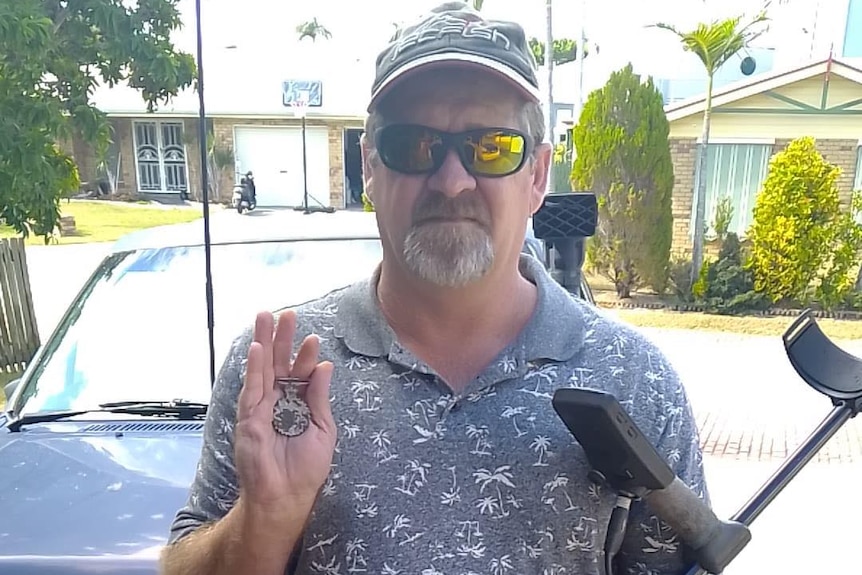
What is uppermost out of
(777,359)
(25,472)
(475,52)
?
(475,52)

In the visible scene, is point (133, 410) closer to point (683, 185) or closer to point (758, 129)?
point (683, 185)

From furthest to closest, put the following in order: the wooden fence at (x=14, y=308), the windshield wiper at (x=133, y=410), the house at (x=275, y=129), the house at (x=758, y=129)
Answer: the house at (x=275, y=129), the house at (x=758, y=129), the wooden fence at (x=14, y=308), the windshield wiper at (x=133, y=410)

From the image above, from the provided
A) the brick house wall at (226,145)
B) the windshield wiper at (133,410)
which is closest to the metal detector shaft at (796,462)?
the windshield wiper at (133,410)

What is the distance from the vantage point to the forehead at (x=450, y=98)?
57.8 inches

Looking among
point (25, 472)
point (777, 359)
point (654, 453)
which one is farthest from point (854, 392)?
point (777, 359)

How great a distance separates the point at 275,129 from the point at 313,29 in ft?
62.9

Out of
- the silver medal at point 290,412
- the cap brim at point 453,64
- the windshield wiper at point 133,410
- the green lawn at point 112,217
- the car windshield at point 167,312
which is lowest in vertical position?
the green lawn at point 112,217

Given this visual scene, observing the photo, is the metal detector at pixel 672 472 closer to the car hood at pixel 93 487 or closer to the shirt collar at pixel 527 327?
the shirt collar at pixel 527 327

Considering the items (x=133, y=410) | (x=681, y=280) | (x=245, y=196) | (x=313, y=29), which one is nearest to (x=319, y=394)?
(x=133, y=410)

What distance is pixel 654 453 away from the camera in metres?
1.23

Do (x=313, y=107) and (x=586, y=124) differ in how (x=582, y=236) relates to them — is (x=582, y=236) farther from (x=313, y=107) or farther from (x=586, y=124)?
(x=313, y=107)

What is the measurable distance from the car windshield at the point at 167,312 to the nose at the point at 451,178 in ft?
5.21

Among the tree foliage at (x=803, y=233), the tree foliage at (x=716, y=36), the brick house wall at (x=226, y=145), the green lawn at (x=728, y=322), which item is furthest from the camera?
the brick house wall at (x=226, y=145)

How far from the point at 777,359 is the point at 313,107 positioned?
14.1 meters
